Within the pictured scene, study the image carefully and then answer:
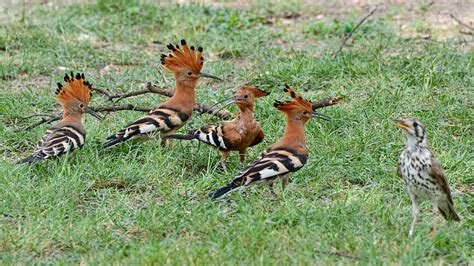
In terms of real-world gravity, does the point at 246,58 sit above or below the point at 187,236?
below

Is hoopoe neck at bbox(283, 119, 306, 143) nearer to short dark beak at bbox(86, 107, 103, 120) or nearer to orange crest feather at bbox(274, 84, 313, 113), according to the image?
orange crest feather at bbox(274, 84, 313, 113)

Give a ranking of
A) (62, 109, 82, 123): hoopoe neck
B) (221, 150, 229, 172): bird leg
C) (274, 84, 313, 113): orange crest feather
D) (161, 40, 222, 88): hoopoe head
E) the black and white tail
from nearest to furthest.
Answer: the black and white tail
(274, 84, 313, 113): orange crest feather
(221, 150, 229, 172): bird leg
(62, 109, 82, 123): hoopoe neck
(161, 40, 222, 88): hoopoe head

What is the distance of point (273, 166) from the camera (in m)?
6.24

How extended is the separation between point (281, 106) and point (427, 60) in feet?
9.49

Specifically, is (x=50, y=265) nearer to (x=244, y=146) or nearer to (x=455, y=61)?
(x=244, y=146)

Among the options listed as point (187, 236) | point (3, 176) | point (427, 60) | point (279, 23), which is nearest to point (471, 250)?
point (187, 236)

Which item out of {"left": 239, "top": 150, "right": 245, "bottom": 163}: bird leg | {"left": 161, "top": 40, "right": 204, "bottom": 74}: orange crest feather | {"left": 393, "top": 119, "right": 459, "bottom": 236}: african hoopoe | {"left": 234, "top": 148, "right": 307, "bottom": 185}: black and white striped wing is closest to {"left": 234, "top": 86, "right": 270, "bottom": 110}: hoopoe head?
{"left": 239, "top": 150, "right": 245, "bottom": 163}: bird leg

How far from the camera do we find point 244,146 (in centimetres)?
705

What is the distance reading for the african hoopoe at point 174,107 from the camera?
7.25 metres

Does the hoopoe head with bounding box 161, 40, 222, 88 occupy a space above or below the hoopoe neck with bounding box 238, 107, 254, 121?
above

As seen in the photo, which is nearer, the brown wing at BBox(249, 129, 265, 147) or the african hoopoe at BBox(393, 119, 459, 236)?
the african hoopoe at BBox(393, 119, 459, 236)

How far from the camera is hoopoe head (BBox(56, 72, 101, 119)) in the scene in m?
7.49

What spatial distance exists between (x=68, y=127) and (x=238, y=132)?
1321mm

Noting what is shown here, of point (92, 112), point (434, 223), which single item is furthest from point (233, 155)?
point (434, 223)
